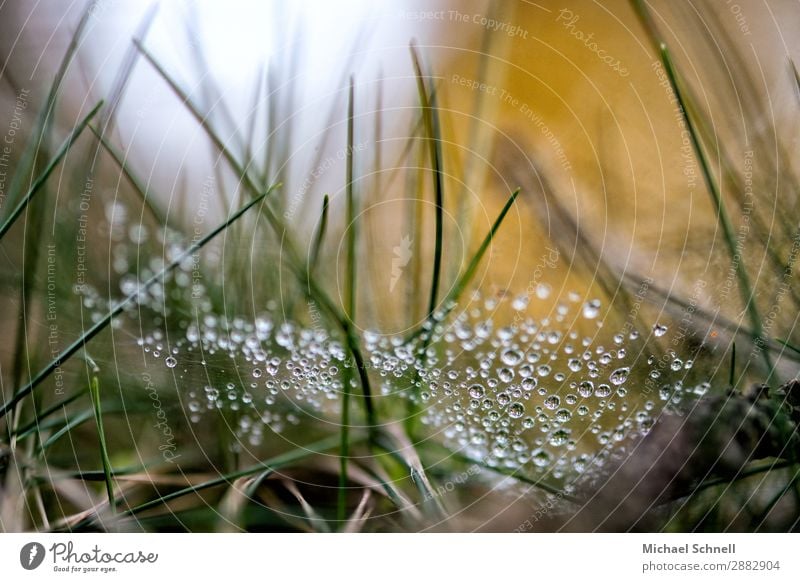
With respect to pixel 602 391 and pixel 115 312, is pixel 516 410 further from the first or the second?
pixel 115 312

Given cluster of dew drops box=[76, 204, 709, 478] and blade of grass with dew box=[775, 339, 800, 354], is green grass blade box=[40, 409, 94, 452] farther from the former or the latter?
blade of grass with dew box=[775, 339, 800, 354]

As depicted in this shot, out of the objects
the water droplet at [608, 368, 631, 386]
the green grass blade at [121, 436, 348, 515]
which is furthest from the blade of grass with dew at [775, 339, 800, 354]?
the green grass blade at [121, 436, 348, 515]

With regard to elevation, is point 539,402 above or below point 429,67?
below

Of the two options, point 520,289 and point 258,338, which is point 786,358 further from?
point 258,338

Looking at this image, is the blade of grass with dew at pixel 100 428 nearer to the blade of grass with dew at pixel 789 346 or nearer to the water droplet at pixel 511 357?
the water droplet at pixel 511 357
